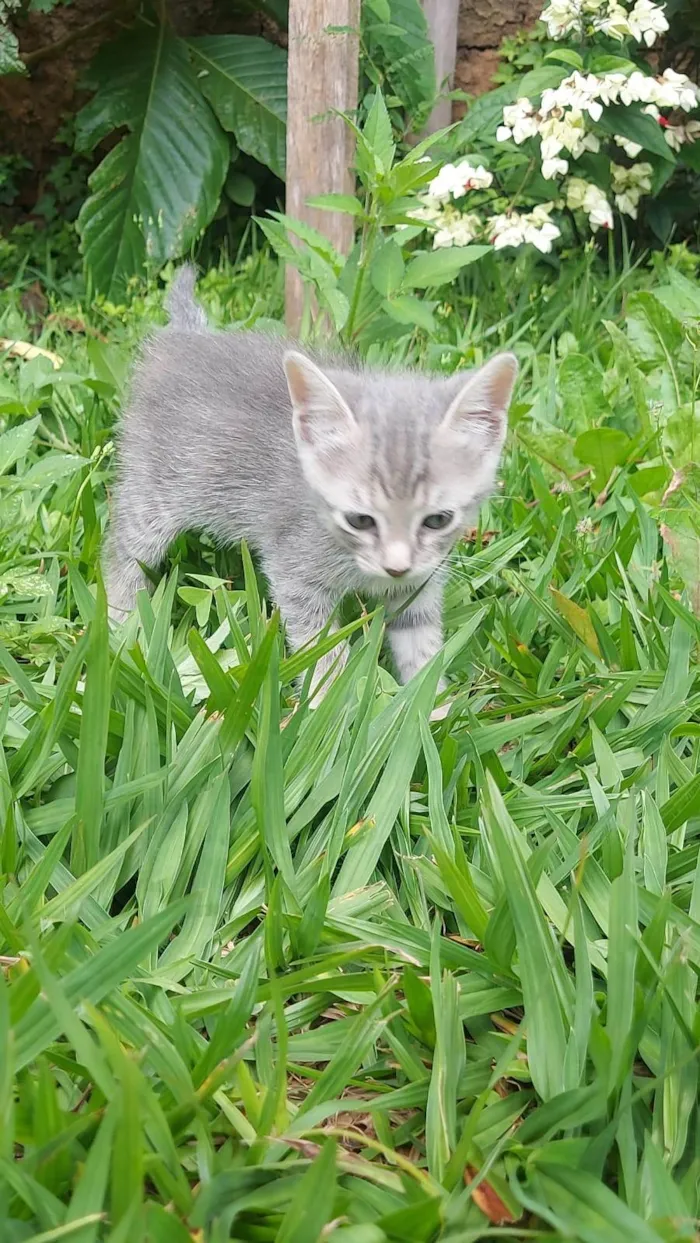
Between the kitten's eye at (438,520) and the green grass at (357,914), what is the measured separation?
170 millimetres

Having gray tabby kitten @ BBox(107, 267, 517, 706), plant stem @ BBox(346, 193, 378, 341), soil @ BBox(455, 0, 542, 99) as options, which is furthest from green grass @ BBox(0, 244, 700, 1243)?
soil @ BBox(455, 0, 542, 99)

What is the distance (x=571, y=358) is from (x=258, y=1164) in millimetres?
1994

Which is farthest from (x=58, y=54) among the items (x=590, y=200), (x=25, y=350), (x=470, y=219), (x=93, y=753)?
(x=93, y=753)

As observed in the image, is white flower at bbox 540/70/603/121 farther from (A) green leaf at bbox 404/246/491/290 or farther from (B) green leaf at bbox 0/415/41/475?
(B) green leaf at bbox 0/415/41/475

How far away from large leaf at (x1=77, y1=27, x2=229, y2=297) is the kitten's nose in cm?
217

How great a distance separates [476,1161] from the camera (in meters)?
0.89

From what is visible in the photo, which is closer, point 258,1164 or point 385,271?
point 258,1164

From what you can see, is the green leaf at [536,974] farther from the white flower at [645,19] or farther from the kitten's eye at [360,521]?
the white flower at [645,19]

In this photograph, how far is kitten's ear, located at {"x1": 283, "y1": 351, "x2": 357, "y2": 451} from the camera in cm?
154

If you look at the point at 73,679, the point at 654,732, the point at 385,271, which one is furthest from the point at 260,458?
the point at 654,732

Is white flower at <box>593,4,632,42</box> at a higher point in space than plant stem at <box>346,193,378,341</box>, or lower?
higher

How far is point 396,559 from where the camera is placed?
1.51m

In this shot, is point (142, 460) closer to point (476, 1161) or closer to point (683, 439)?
point (683, 439)

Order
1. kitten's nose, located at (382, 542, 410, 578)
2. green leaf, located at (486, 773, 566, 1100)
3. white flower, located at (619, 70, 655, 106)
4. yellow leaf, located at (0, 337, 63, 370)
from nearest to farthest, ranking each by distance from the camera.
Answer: green leaf, located at (486, 773, 566, 1100) < kitten's nose, located at (382, 542, 410, 578) < yellow leaf, located at (0, 337, 63, 370) < white flower, located at (619, 70, 655, 106)
